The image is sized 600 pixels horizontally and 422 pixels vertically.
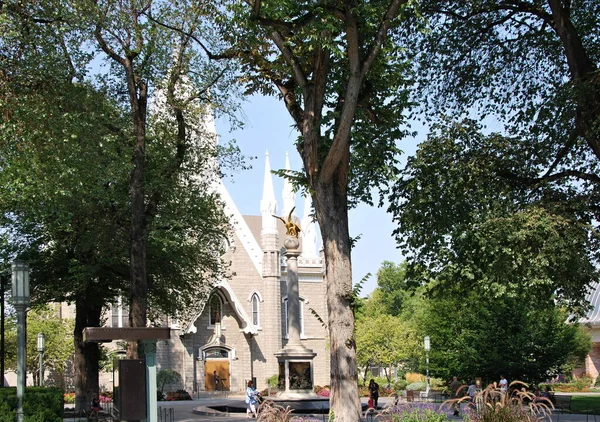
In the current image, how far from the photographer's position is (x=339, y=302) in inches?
579

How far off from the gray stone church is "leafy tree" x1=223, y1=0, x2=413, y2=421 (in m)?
33.2

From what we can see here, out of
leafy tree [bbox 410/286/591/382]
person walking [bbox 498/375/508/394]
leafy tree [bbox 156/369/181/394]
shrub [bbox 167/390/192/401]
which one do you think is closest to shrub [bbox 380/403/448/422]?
person walking [bbox 498/375/508/394]

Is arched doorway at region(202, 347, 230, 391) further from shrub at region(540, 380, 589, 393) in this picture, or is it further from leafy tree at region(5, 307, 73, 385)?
shrub at region(540, 380, 589, 393)

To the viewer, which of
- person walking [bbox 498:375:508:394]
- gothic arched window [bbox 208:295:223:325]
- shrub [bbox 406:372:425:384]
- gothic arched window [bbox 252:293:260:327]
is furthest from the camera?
shrub [bbox 406:372:425:384]

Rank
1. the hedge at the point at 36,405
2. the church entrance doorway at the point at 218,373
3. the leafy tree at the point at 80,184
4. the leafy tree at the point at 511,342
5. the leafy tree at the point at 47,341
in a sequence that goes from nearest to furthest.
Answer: the hedge at the point at 36,405, the leafy tree at the point at 80,184, the leafy tree at the point at 511,342, the leafy tree at the point at 47,341, the church entrance doorway at the point at 218,373

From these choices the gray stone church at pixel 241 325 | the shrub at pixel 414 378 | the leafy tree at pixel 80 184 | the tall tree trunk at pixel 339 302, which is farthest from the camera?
the shrub at pixel 414 378

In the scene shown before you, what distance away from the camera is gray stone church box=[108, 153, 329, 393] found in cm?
5006

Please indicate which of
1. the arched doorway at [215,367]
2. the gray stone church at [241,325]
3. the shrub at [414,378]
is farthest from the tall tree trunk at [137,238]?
the shrub at [414,378]

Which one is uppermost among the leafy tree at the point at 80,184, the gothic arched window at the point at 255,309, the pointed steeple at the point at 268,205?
the pointed steeple at the point at 268,205

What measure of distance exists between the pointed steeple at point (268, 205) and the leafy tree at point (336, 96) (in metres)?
37.6

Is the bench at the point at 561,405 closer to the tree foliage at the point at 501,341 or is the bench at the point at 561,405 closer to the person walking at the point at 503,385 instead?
the tree foliage at the point at 501,341

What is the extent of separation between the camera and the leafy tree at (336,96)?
14.6m

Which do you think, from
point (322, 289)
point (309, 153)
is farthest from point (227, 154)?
point (322, 289)

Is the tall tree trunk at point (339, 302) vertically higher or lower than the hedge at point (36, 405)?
higher
